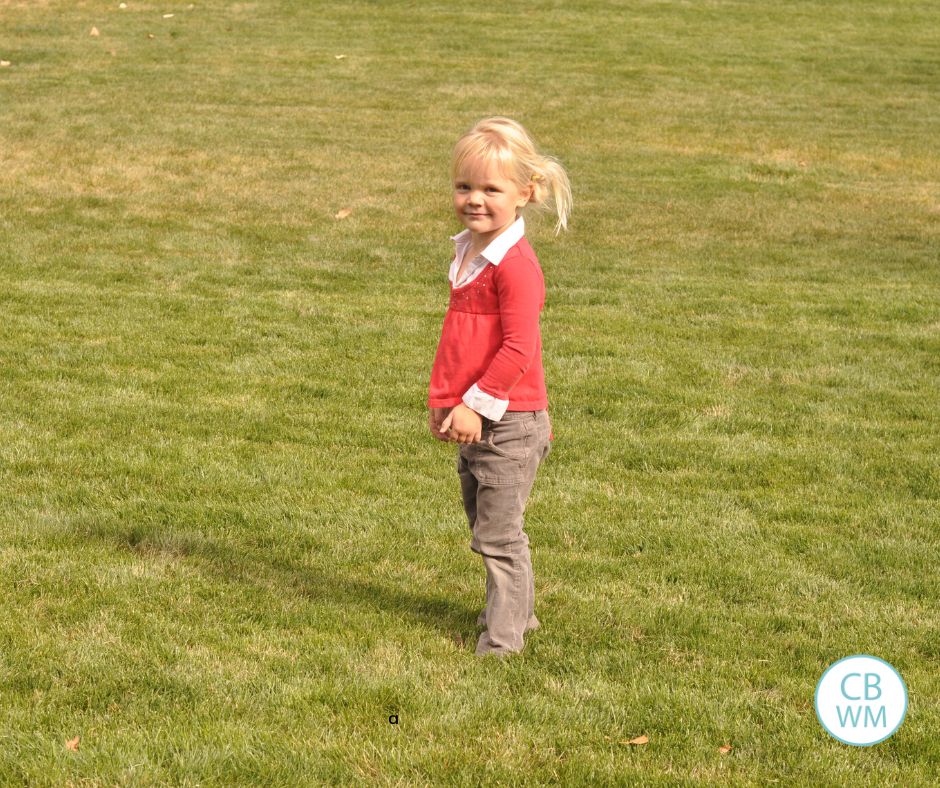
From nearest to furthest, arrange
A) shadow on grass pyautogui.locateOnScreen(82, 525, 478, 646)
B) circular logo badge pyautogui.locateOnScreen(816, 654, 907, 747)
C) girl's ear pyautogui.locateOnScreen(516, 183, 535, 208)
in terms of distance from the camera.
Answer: circular logo badge pyautogui.locateOnScreen(816, 654, 907, 747), girl's ear pyautogui.locateOnScreen(516, 183, 535, 208), shadow on grass pyautogui.locateOnScreen(82, 525, 478, 646)

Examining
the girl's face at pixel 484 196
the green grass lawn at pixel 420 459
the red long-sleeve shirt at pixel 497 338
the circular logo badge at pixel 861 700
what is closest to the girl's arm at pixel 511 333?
the red long-sleeve shirt at pixel 497 338

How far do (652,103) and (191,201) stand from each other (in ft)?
29.5

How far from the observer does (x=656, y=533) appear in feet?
20.3

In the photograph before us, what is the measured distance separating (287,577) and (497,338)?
158cm

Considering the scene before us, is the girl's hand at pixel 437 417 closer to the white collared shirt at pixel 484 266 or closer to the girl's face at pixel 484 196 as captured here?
the white collared shirt at pixel 484 266

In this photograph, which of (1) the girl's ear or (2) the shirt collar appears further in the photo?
→ (1) the girl's ear

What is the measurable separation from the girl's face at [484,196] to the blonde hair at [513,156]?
2cm

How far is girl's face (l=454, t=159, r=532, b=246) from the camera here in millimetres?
4582

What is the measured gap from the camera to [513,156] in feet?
15.0

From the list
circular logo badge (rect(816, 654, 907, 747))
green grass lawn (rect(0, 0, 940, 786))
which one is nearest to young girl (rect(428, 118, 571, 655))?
green grass lawn (rect(0, 0, 940, 786))

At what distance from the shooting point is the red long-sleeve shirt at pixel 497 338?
4543mm

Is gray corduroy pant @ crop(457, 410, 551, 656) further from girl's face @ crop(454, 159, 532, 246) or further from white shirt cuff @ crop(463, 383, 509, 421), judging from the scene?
girl's face @ crop(454, 159, 532, 246)

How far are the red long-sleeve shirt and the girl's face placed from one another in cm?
12

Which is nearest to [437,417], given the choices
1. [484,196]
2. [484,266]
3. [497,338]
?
[497,338]
